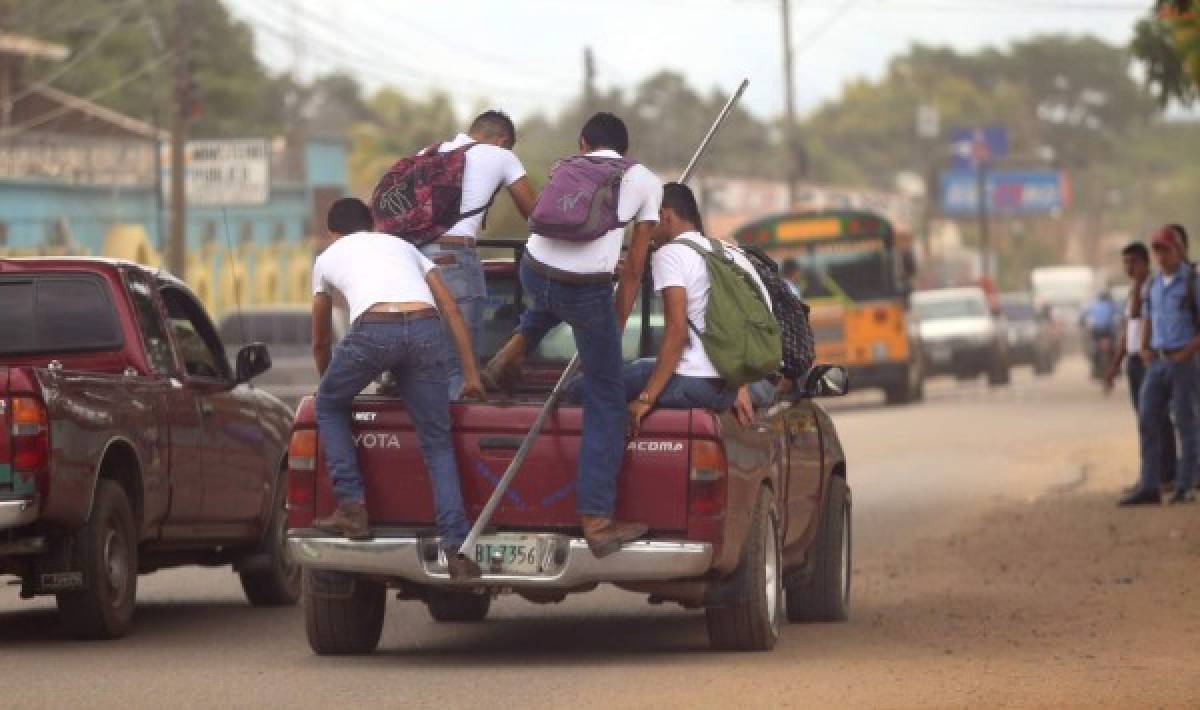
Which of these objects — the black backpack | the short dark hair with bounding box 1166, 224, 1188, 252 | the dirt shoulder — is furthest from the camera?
the short dark hair with bounding box 1166, 224, 1188, 252

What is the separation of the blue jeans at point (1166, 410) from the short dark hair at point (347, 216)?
8729mm

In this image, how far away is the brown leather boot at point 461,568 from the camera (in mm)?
10766

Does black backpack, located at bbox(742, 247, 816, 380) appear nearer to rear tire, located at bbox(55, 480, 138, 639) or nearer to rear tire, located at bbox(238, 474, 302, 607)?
rear tire, located at bbox(55, 480, 138, 639)

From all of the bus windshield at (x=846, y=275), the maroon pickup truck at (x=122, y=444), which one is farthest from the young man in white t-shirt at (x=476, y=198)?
the bus windshield at (x=846, y=275)

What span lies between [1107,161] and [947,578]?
127 meters

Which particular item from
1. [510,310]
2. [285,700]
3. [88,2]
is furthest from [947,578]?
[88,2]

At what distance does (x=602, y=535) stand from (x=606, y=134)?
5.38 ft

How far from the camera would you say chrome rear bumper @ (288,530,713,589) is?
35.2ft

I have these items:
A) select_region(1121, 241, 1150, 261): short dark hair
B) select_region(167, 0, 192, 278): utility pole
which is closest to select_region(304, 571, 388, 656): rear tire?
select_region(1121, 241, 1150, 261): short dark hair

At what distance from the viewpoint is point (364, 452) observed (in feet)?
36.6

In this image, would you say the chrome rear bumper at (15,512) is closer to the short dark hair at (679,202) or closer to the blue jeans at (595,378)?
the blue jeans at (595,378)

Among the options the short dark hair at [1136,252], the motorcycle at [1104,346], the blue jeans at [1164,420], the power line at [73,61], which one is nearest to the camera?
the short dark hair at [1136,252]

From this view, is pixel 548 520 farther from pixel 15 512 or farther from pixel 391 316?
pixel 15 512

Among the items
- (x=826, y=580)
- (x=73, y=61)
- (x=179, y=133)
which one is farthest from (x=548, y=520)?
(x=73, y=61)
